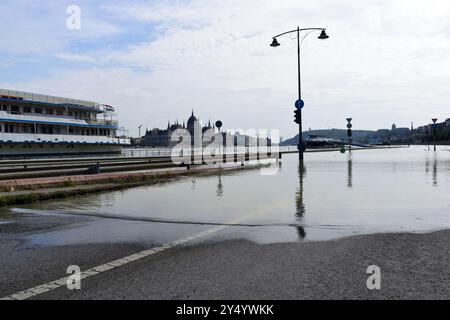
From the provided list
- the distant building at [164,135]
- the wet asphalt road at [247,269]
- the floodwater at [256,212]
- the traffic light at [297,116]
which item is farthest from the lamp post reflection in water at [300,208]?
the distant building at [164,135]

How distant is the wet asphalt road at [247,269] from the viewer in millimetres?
4133

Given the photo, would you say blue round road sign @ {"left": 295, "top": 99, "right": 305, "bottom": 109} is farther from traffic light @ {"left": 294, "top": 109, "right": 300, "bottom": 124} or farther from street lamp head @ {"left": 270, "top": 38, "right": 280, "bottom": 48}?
street lamp head @ {"left": 270, "top": 38, "right": 280, "bottom": 48}

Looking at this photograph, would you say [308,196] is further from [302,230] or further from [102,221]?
[102,221]

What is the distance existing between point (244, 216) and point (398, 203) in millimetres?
4390

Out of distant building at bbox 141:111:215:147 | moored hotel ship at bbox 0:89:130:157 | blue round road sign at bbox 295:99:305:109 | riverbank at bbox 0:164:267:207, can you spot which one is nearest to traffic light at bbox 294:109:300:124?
blue round road sign at bbox 295:99:305:109

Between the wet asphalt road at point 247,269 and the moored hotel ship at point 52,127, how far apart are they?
42822 millimetres

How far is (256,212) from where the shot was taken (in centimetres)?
927

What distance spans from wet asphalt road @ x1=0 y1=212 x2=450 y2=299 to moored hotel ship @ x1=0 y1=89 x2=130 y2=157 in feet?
140

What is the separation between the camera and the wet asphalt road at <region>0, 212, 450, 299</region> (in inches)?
163

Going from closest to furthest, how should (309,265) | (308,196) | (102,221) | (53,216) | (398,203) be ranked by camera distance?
(309,265) < (102,221) < (53,216) < (398,203) < (308,196)

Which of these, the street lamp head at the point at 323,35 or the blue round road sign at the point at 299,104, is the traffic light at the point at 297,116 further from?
the street lamp head at the point at 323,35

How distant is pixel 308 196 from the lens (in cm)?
1174
